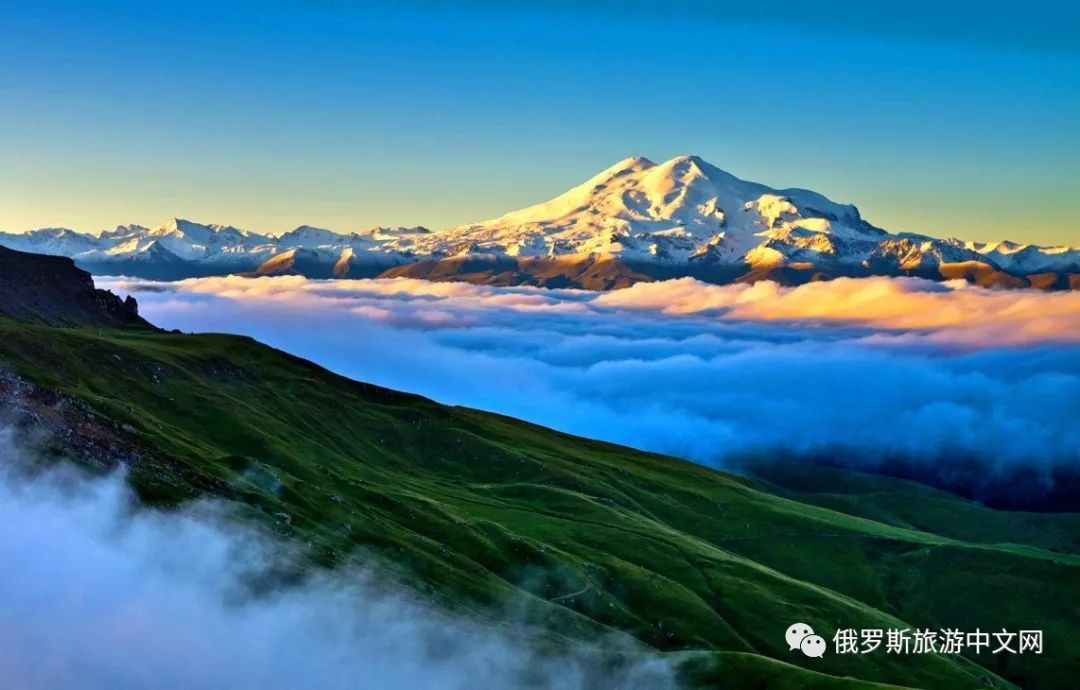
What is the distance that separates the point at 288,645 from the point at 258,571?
1502 cm

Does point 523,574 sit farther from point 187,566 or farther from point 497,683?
point 187,566

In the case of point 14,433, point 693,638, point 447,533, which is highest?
point 14,433

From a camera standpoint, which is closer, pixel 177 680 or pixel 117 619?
pixel 177 680

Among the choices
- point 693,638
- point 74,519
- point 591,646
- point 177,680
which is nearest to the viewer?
point 177,680

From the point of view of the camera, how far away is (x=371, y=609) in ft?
464

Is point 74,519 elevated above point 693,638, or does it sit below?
above

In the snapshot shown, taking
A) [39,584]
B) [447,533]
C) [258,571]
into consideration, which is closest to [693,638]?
[447,533]

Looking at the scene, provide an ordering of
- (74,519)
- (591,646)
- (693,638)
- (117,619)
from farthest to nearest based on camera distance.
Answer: (693,638)
(591,646)
(74,519)
(117,619)

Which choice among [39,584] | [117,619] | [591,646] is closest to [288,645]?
[117,619]

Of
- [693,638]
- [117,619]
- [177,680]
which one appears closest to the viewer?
[177,680]

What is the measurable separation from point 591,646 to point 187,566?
62.5 metres

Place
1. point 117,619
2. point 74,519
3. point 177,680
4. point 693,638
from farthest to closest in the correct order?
point 693,638, point 74,519, point 117,619, point 177,680

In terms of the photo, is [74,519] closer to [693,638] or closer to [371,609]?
[371,609]

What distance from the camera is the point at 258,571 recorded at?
140 m
